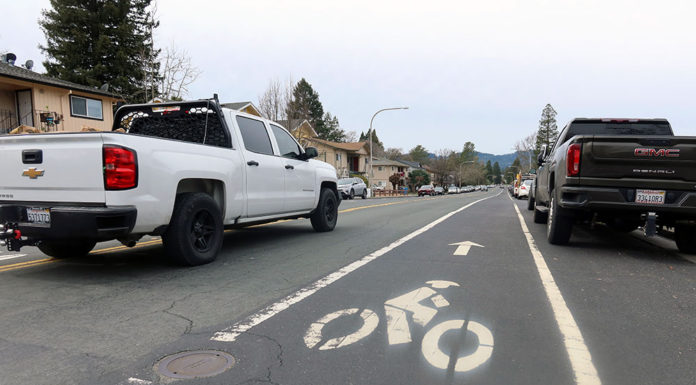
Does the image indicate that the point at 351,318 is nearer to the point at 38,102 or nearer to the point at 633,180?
the point at 633,180

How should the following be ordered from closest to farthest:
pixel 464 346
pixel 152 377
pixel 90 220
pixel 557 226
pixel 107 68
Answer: pixel 152 377, pixel 464 346, pixel 90 220, pixel 557 226, pixel 107 68

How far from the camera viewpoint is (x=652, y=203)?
5.92 meters

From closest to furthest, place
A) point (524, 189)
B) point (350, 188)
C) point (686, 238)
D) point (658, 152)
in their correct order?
point (658, 152) → point (686, 238) → point (524, 189) → point (350, 188)

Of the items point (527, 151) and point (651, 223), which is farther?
point (527, 151)

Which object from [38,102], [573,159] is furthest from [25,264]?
[38,102]

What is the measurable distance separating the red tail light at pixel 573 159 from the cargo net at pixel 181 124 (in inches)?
194

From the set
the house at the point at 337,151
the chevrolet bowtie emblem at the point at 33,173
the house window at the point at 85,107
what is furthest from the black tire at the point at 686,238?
the house at the point at 337,151

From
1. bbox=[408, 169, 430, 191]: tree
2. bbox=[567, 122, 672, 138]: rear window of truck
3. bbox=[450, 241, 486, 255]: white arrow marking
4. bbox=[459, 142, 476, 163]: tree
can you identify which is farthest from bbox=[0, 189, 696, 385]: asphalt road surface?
bbox=[459, 142, 476, 163]: tree

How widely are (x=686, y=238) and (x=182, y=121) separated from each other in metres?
7.83

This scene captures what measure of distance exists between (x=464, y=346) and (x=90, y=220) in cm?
361

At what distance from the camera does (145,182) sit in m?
4.46

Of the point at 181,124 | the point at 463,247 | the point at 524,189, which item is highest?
the point at 181,124

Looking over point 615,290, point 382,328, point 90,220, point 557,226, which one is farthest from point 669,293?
point 90,220

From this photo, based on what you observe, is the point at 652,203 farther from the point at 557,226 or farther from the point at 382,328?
the point at 382,328
